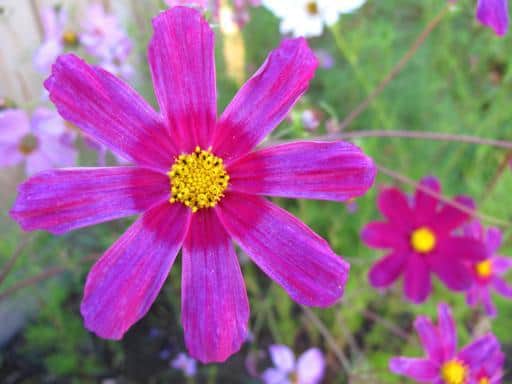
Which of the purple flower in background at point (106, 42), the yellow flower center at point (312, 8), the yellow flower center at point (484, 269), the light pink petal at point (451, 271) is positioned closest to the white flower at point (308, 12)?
the yellow flower center at point (312, 8)

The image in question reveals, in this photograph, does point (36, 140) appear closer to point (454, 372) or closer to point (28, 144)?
point (28, 144)

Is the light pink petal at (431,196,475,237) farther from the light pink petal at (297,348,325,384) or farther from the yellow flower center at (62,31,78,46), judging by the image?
the yellow flower center at (62,31,78,46)

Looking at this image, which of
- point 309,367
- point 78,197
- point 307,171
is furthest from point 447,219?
point 78,197

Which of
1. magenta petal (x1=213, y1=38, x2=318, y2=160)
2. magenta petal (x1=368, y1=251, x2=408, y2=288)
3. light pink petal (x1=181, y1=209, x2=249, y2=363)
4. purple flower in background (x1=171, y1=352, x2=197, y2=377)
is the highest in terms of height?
magenta petal (x1=213, y1=38, x2=318, y2=160)

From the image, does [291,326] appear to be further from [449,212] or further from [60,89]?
[60,89]

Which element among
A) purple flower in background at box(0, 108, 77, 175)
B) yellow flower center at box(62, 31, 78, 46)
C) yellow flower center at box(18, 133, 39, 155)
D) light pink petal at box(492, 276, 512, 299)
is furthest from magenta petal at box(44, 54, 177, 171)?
light pink petal at box(492, 276, 512, 299)

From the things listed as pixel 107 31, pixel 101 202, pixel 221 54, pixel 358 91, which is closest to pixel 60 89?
pixel 101 202
